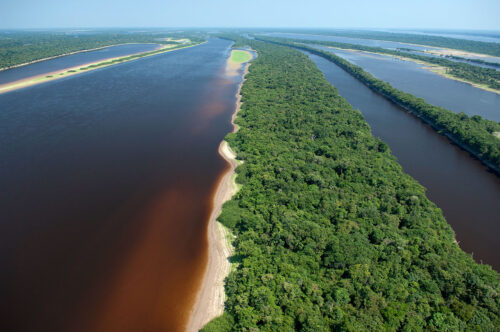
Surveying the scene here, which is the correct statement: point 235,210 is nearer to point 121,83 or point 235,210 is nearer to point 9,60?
point 121,83

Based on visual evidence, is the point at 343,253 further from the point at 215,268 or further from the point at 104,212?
the point at 104,212

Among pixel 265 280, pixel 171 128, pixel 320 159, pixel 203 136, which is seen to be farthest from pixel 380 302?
pixel 171 128

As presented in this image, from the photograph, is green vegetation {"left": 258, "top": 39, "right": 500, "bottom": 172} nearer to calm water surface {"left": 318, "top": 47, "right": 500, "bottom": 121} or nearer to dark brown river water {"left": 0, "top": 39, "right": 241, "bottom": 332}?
calm water surface {"left": 318, "top": 47, "right": 500, "bottom": 121}

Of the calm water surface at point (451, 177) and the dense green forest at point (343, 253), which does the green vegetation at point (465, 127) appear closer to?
the calm water surface at point (451, 177)

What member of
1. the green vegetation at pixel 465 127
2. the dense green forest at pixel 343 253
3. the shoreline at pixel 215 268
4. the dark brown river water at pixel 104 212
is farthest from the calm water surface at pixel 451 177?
the dark brown river water at pixel 104 212

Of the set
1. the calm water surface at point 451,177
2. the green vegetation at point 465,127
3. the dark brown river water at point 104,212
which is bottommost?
the dark brown river water at point 104,212

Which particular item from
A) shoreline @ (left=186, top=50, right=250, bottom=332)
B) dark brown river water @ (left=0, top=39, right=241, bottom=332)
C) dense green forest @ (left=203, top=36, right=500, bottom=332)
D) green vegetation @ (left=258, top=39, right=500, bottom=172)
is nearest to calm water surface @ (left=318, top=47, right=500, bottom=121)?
green vegetation @ (left=258, top=39, right=500, bottom=172)
